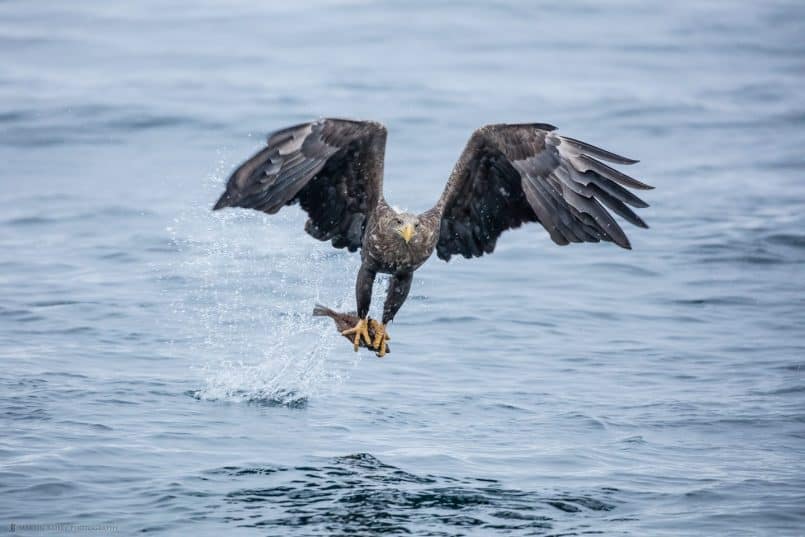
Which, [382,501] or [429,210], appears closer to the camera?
[382,501]

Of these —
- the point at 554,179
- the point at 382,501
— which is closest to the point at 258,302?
the point at 554,179

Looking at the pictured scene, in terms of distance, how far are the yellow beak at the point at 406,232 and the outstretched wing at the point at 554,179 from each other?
1.67 ft

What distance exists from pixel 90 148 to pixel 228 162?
5.71ft

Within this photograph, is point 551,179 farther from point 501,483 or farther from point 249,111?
point 249,111

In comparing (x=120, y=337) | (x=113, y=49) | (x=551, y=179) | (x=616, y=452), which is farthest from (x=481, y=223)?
(x=113, y=49)

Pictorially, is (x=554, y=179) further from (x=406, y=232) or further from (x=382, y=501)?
(x=382, y=501)

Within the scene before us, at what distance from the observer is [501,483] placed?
27.8 feet

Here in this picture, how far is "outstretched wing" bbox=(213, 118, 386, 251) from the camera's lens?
836 cm

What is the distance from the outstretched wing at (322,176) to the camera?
836 cm

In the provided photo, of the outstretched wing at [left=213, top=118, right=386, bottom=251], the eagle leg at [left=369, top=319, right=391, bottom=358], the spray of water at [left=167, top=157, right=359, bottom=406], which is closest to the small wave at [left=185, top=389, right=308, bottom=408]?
the spray of water at [left=167, top=157, right=359, bottom=406]

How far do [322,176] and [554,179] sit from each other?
1522 millimetres

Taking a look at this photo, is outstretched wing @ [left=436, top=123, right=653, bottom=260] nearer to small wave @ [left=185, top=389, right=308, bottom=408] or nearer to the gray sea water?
the gray sea water

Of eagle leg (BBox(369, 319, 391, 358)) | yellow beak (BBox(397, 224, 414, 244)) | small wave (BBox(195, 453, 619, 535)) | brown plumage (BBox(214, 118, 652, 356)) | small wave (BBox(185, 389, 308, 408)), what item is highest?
brown plumage (BBox(214, 118, 652, 356))

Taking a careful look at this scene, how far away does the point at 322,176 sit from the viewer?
30.2ft
